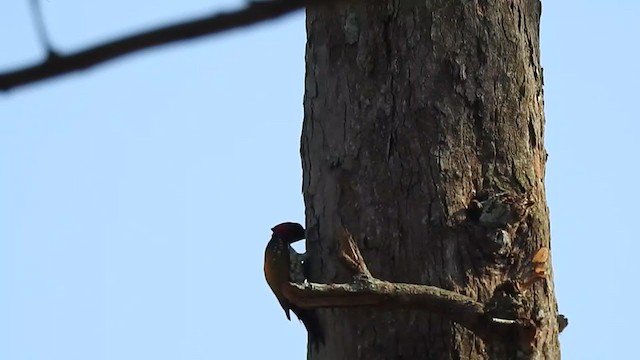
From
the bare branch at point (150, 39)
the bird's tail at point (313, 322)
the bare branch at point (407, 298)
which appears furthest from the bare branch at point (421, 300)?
the bare branch at point (150, 39)

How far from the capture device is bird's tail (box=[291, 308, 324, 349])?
3.39 m

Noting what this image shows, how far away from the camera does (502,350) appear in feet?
10.3

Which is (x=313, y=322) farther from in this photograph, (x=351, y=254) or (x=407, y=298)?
(x=407, y=298)

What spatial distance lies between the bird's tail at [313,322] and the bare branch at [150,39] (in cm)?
224

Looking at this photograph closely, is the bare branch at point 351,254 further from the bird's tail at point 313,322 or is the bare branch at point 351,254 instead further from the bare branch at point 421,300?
the bird's tail at point 313,322

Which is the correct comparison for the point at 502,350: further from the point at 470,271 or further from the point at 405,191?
the point at 405,191

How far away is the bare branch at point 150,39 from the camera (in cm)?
121

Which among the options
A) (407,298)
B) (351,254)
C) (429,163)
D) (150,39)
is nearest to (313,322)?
(351,254)

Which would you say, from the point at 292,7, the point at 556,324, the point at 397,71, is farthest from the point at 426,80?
the point at 292,7

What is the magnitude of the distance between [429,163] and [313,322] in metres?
0.60

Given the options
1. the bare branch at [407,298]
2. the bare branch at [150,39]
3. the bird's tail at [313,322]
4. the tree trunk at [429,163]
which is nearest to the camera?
the bare branch at [150,39]

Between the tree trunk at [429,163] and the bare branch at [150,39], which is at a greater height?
the tree trunk at [429,163]

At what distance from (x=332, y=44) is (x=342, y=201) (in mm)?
499

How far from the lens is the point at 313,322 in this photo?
3410 millimetres
